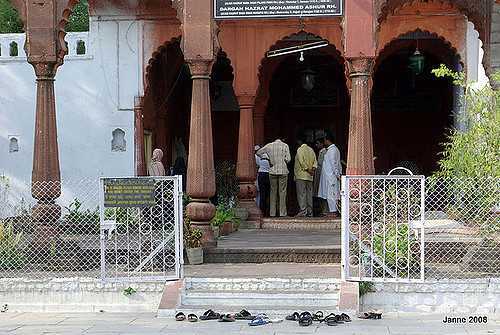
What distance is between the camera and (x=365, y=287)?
944 cm

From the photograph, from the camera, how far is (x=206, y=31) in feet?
37.0

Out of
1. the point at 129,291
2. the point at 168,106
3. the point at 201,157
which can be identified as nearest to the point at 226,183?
the point at 168,106

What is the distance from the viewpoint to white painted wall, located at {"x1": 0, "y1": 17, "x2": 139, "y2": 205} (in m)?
15.5

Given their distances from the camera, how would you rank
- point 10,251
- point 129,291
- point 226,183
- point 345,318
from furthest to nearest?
point 226,183, point 10,251, point 129,291, point 345,318

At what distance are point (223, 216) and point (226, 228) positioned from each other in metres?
0.21

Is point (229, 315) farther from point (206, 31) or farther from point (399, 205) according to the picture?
point (206, 31)

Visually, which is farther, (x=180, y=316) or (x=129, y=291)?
(x=129, y=291)

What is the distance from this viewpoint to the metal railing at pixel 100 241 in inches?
379

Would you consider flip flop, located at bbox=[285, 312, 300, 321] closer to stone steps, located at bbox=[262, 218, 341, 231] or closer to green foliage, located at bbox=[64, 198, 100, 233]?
green foliage, located at bbox=[64, 198, 100, 233]

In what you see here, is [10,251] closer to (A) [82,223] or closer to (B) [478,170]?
(A) [82,223]

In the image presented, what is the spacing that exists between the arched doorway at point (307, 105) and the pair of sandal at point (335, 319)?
9.80m

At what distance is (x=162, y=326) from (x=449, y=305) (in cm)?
339

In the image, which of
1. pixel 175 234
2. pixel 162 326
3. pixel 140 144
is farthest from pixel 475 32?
pixel 162 326

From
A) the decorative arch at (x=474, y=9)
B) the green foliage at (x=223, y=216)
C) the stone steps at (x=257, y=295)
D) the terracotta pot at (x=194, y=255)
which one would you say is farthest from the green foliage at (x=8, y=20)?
the stone steps at (x=257, y=295)
